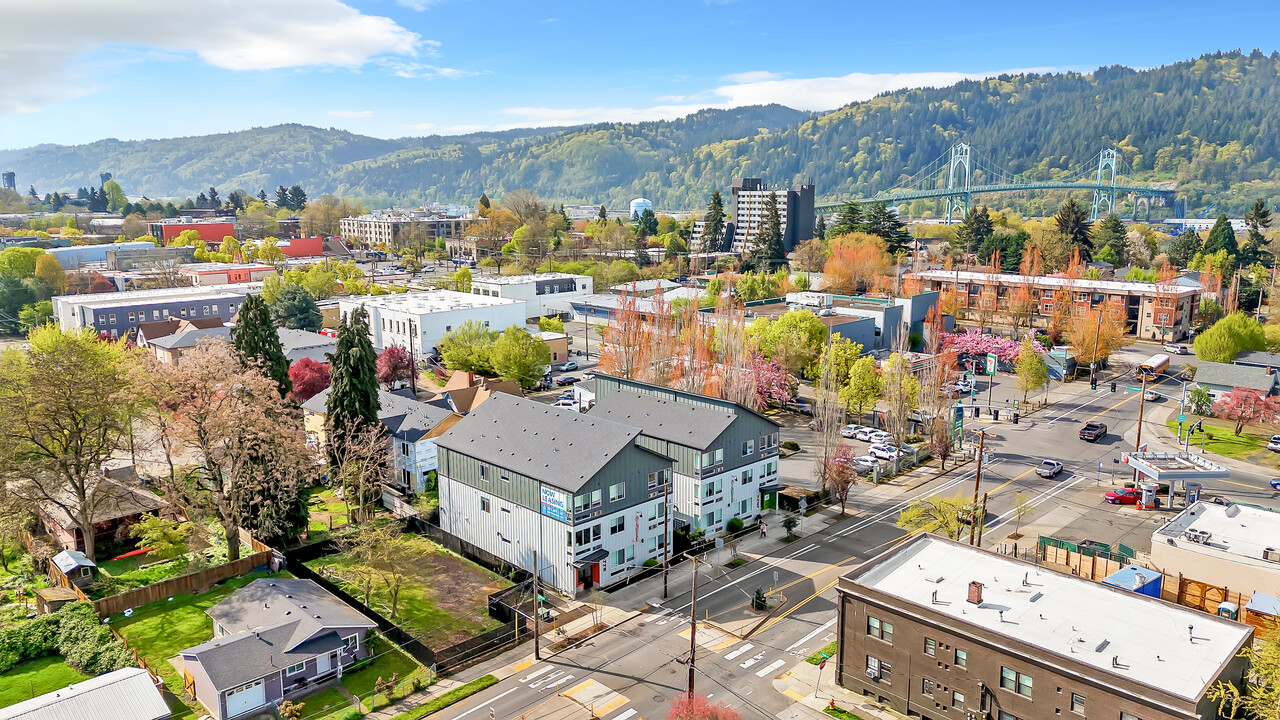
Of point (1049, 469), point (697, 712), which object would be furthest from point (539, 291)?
point (697, 712)

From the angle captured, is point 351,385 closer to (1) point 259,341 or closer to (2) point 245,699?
(1) point 259,341

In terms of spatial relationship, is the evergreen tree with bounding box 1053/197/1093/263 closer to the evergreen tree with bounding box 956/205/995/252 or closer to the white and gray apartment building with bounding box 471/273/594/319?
the evergreen tree with bounding box 956/205/995/252

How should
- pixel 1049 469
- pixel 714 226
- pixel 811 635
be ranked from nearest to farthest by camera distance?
pixel 811 635 → pixel 1049 469 → pixel 714 226

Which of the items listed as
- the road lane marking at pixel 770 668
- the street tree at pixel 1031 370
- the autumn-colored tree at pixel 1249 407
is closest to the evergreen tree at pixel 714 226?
the street tree at pixel 1031 370

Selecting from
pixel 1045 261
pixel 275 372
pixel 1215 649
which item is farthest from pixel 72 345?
pixel 1045 261

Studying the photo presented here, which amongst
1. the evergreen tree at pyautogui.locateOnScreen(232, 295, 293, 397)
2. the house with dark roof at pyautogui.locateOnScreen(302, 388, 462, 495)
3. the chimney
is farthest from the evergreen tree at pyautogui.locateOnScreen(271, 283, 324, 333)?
the chimney

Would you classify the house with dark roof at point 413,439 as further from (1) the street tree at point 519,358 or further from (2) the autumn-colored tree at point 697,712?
(2) the autumn-colored tree at point 697,712
